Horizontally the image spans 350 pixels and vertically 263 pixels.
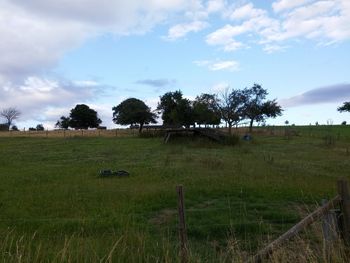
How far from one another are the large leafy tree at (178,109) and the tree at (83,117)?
1404 inches

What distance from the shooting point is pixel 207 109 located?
7875 centimetres

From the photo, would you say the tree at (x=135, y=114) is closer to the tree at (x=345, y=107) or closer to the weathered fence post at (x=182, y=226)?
the tree at (x=345, y=107)

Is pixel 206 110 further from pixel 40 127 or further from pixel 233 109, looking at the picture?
pixel 40 127

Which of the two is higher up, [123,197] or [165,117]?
[165,117]

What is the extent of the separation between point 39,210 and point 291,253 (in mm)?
8508

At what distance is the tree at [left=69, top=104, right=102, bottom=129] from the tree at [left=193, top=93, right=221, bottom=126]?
52.0 m

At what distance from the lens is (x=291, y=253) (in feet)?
19.7

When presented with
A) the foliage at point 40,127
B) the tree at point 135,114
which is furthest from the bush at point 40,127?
the tree at point 135,114

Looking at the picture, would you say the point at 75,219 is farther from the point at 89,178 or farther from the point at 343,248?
the point at 89,178

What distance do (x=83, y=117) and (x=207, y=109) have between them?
184 ft

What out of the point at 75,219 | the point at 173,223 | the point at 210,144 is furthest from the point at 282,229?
the point at 210,144

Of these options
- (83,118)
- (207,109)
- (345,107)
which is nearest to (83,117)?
(83,118)

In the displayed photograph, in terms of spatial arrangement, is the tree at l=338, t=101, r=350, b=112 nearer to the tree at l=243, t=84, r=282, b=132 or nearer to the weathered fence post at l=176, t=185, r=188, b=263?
the tree at l=243, t=84, r=282, b=132

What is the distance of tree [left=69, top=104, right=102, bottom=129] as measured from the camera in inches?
4983
